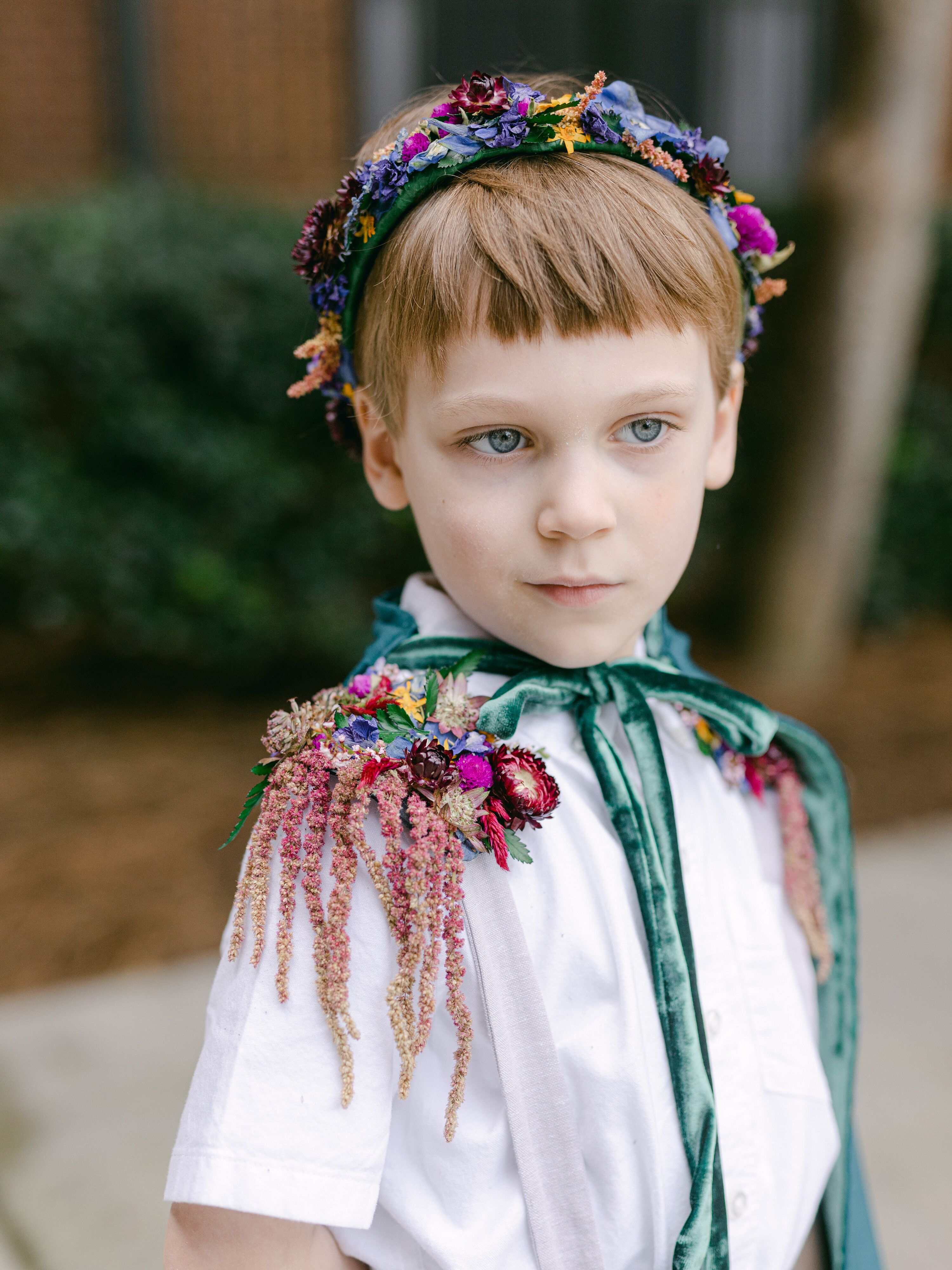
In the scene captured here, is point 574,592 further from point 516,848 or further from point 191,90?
point 191,90

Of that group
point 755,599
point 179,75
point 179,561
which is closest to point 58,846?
A: point 179,561

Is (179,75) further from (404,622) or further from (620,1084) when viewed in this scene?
(620,1084)

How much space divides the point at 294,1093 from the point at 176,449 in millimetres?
3564

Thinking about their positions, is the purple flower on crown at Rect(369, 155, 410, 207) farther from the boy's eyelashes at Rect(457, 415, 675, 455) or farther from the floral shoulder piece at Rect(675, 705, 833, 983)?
the floral shoulder piece at Rect(675, 705, 833, 983)

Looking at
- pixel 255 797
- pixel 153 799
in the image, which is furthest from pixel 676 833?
pixel 153 799

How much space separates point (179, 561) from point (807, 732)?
10.8 feet

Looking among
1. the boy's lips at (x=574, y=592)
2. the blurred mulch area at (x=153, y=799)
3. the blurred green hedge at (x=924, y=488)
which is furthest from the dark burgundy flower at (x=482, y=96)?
the blurred green hedge at (x=924, y=488)

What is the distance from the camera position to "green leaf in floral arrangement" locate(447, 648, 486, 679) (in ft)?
4.21

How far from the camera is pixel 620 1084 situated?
1.19m

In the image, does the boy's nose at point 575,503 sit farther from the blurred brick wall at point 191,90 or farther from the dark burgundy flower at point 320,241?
the blurred brick wall at point 191,90

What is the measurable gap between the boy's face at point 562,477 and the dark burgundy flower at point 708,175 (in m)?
0.20

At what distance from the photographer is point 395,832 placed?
111cm

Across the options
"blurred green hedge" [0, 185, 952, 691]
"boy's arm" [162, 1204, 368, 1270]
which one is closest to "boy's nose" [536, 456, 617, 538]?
"boy's arm" [162, 1204, 368, 1270]

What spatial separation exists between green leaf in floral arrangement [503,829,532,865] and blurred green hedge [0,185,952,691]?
3180mm
